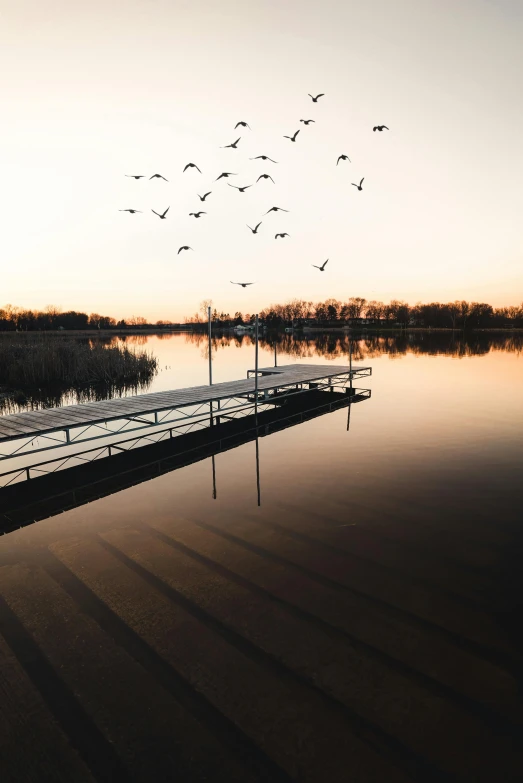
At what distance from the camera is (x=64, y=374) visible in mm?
27375

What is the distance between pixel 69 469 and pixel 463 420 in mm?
16423

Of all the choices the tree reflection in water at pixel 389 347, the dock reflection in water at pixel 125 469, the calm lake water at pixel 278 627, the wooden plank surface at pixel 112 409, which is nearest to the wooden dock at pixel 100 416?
the wooden plank surface at pixel 112 409

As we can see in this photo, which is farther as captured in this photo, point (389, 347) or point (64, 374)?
point (389, 347)

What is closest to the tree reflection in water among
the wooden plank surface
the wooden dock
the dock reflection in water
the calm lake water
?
the wooden plank surface

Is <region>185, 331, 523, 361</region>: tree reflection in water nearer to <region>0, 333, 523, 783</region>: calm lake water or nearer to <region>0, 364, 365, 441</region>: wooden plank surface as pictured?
<region>0, 364, 365, 441</region>: wooden plank surface

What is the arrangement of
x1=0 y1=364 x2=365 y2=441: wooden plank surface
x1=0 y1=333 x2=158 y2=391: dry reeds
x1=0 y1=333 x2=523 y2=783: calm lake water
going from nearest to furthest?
x1=0 y1=333 x2=523 y2=783: calm lake water < x1=0 y1=364 x2=365 y2=441: wooden plank surface < x1=0 y1=333 x2=158 y2=391: dry reeds

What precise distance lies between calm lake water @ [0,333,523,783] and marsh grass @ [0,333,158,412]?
1672 centimetres

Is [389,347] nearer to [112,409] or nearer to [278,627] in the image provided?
[112,409]

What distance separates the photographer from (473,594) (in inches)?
233

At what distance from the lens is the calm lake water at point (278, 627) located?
142 inches

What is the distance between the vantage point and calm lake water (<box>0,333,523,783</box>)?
142 inches

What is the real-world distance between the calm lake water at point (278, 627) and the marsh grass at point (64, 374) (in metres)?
16.7

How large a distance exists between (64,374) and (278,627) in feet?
87.3

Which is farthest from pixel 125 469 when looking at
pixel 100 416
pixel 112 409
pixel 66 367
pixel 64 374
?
pixel 66 367
